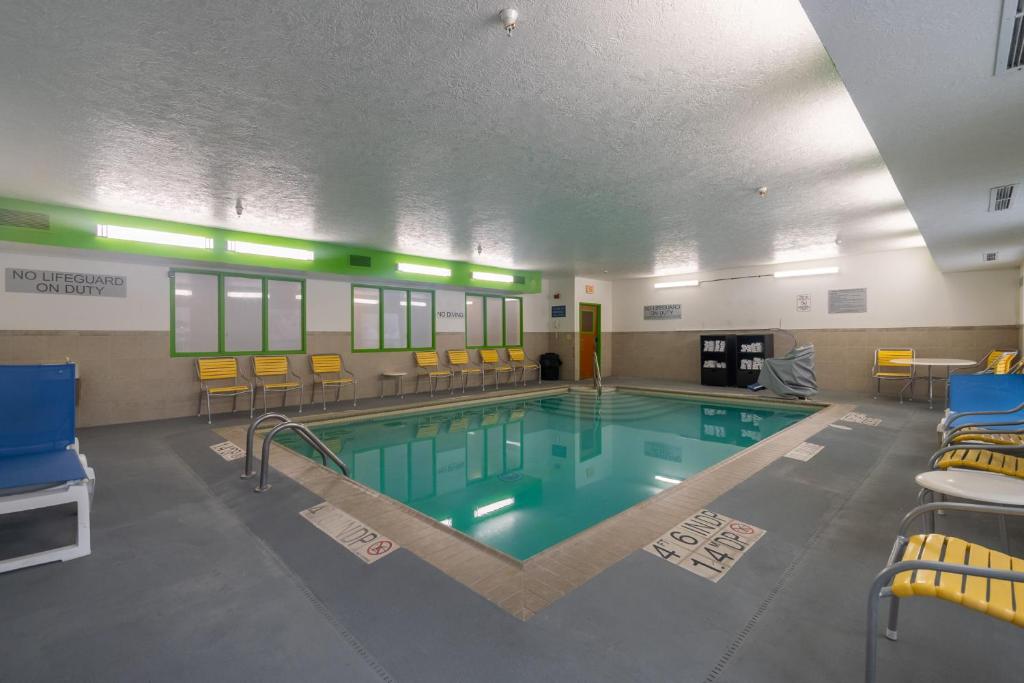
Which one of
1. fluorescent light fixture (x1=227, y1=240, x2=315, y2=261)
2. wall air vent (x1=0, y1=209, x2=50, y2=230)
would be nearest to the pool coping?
fluorescent light fixture (x1=227, y1=240, x2=315, y2=261)

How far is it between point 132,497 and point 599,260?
786 cm

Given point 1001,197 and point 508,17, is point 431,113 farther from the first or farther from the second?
point 1001,197

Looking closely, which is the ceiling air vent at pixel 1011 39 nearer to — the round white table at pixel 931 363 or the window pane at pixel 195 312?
the round white table at pixel 931 363

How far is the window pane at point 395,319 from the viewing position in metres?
8.75

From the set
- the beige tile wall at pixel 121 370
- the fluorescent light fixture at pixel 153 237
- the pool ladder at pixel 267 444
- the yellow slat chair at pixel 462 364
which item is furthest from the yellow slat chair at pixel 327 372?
the pool ladder at pixel 267 444

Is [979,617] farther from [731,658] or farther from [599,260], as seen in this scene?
[599,260]

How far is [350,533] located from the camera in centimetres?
255

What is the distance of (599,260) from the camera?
903cm

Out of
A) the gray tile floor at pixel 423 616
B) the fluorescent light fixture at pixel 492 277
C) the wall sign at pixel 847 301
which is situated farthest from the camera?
the fluorescent light fixture at pixel 492 277

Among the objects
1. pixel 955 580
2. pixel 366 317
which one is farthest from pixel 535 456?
pixel 366 317

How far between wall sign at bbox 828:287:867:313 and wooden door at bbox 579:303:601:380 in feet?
16.8

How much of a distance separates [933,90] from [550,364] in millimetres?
9382

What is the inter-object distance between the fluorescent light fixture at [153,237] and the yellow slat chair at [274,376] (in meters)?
1.84

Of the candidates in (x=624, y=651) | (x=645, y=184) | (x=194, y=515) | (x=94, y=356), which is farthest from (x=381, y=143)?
(x=94, y=356)
